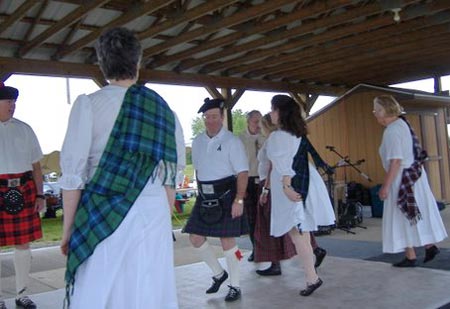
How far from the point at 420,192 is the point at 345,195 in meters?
3.10

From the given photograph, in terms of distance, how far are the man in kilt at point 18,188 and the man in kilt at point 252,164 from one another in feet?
6.31

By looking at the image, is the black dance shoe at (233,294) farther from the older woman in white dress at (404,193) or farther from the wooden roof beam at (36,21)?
the wooden roof beam at (36,21)

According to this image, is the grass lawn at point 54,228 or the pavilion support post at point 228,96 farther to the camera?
the pavilion support post at point 228,96

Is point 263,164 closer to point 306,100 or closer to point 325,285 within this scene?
point 325,285

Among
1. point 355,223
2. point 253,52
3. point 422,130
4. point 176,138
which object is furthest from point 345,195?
point 176,138

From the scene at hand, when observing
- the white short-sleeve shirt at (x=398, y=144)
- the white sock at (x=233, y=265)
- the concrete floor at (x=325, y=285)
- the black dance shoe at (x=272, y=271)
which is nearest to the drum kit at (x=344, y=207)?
the concrete floor at (x=325, y=285)

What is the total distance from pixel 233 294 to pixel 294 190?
0.82 metres

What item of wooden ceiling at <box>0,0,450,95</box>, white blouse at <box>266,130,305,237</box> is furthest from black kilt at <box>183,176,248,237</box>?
wooden ceiling at <box>0,0,450,95</box>

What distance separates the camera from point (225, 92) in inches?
367

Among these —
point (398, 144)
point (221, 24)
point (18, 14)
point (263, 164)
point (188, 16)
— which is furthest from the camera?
point (221, 24)

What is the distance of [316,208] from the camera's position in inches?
140

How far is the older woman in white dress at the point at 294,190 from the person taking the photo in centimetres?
337

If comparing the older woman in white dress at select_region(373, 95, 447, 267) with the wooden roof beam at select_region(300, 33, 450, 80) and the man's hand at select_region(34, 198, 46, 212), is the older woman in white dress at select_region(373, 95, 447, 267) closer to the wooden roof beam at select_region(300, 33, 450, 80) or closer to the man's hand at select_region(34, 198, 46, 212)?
the man's hand at select_region(34, 198, 46, 212)

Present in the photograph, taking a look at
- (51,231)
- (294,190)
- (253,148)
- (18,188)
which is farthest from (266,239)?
(51,231)
